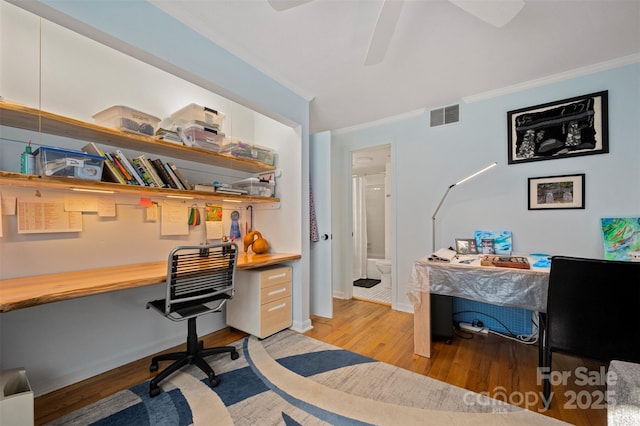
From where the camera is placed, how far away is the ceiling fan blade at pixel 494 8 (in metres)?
1.23

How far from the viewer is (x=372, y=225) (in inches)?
241

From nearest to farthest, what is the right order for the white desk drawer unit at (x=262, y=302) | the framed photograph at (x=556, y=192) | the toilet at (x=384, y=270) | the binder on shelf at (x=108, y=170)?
the binder on shelf at (x=108, y=170), the framed photograph at (x=556, y=192), the white desk drawer unit at (x=262, y=302), the toilet at (x=384, y=270)

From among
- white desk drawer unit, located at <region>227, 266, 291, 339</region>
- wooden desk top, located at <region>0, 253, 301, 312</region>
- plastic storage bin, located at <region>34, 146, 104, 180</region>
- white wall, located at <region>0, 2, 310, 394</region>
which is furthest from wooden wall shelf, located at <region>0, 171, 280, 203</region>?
white desk drawer unit, located at <region>227, 266, 291, 339</region>

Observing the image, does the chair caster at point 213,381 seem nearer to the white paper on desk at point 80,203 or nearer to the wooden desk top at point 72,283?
the wooden desk top at point 72,283

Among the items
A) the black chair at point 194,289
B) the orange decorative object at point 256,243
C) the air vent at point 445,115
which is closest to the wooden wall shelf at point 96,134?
the orange decorative object at point 256,243

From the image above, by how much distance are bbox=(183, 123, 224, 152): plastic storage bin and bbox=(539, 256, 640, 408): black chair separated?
8.07 ft

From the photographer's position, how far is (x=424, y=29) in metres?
1.70

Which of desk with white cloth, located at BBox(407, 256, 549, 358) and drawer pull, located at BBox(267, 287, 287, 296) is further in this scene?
drawer pull, located at BBox(267, 287, 287, 296)

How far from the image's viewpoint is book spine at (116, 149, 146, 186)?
171 centimetres

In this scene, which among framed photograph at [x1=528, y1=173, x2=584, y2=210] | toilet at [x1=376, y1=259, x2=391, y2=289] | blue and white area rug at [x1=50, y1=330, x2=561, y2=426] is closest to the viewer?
blue and white area rug at [x1=50, y1=330, x2=561, y2=426]

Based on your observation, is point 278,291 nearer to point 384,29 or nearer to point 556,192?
point 384,29

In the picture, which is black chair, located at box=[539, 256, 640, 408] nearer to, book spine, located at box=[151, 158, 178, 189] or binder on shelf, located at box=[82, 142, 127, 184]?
book spine, located at box=[151, 158, 178, 189]

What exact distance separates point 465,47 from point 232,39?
1.71 metres

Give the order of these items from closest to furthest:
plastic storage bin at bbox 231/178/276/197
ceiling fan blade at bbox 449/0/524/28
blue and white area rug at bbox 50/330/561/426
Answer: ceiling fan blade at bbox 449/0/524/28 → blue and white area rug at bbox 50/330/561/426 → plastic storage bin at bbox 231/178/276/197
